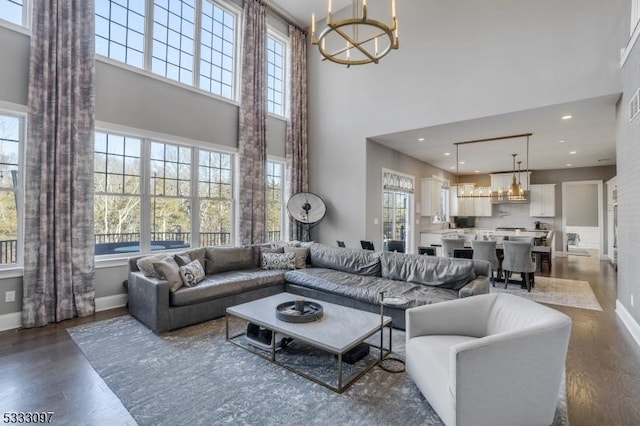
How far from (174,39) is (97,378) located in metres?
5.05

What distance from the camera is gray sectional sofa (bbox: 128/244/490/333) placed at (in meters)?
3.58

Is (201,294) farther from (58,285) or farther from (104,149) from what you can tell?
(104,149)

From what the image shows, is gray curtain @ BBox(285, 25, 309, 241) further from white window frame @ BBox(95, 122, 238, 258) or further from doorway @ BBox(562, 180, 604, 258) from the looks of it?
doorway @ BBox(562, 180, 604, 258)

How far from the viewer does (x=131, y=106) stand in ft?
15.3

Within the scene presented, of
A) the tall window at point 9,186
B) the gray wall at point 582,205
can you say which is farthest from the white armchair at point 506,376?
the gray wall at point 582,205

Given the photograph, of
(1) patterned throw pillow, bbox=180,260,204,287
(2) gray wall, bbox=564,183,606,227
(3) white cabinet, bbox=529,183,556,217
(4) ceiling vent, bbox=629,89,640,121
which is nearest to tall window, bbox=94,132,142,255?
(1) patterned throw pillow, bbox=180,260,204,287

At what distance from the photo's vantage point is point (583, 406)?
2.25m

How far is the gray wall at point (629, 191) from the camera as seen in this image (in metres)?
3.43

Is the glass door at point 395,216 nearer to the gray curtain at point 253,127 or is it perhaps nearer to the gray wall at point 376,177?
the gray wall at point 376,177

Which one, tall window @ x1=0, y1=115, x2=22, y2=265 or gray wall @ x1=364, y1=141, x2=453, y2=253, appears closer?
tall window @ x1=0, y1=115, x2=22, y2=265

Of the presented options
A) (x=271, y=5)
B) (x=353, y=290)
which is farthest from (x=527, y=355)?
(x=271, y=5)

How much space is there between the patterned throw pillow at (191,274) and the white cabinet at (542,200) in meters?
10.6

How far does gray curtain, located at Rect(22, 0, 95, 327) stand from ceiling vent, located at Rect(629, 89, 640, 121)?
6.30 meters

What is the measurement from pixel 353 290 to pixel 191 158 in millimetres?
3599
